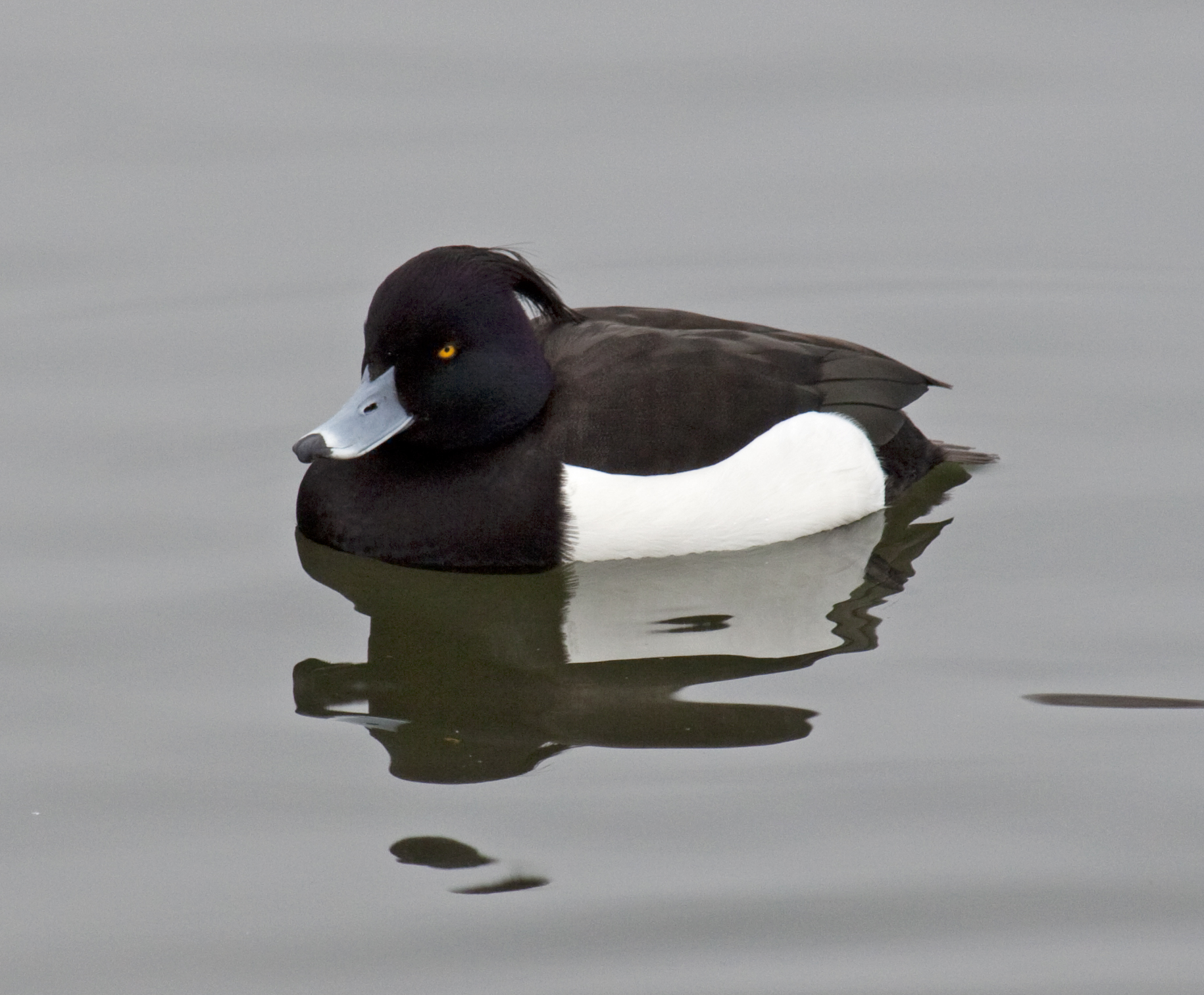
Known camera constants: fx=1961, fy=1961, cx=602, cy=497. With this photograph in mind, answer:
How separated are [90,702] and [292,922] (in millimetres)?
1318

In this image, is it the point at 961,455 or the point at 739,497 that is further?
the point at 961,455

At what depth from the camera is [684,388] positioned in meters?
6.65

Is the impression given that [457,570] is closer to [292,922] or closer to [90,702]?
[90,702]

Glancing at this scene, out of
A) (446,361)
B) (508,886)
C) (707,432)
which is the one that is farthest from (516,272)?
(508,886)

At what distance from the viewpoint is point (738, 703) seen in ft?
19.1

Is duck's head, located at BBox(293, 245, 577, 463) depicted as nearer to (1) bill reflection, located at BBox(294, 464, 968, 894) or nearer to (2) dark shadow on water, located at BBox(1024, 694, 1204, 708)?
(1) bill reflection, located at BBox(294, 464, 968, 894)

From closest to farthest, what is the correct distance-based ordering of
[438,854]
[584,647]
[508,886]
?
[508,886] → [438,854] → [584,647]

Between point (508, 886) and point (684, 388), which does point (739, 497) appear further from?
point (508, 886)

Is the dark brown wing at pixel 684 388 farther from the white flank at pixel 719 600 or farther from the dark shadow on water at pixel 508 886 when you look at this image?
the dark shadow on water at pixel 508 886

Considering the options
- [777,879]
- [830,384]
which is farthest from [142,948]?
[830,384]

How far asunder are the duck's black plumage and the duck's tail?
936mm

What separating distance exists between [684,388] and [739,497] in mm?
426

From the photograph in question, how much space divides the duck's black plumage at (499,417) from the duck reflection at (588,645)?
17cm

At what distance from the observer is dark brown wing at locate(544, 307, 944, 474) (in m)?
6.57
